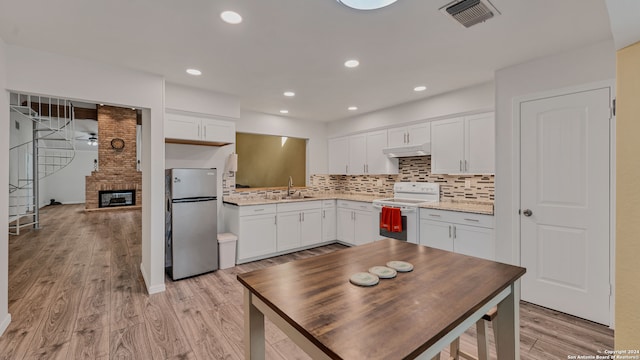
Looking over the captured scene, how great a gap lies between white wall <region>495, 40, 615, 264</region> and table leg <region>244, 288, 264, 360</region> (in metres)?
2.64

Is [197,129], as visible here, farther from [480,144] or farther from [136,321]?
[480,144]

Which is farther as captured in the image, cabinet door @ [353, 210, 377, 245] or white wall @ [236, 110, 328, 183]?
white wall @ [236, 110, 328, 183]

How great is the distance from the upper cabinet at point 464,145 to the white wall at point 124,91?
345 cm

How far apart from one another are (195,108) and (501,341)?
372 centimetres

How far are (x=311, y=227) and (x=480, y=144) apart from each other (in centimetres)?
276

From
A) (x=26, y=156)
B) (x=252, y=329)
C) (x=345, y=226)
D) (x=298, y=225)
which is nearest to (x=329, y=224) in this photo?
(x=345, y=226)

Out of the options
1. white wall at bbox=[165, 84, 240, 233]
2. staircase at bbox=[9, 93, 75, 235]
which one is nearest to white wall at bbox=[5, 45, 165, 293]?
white wall at bbox=[165, 84, 240, 233]

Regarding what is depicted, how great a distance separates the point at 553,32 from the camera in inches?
82.1

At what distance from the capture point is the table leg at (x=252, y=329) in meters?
1.29

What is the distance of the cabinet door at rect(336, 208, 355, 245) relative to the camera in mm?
4680

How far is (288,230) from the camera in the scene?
14.3 feet

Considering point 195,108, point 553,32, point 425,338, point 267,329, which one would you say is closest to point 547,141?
point 553,32

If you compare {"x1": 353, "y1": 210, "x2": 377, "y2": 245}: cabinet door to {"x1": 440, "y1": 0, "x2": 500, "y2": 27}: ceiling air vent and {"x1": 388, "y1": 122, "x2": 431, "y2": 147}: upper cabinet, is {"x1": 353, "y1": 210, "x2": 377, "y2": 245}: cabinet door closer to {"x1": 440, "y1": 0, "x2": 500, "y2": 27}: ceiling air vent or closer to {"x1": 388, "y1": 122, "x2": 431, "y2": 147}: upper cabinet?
{"x1": 388, "y1": 122, "x2": 431, "y2": 147}: upper cabinet

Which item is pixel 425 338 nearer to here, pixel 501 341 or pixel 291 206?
pixel 501 341
